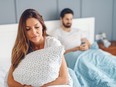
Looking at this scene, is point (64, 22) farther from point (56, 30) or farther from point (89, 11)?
point (89, 11)

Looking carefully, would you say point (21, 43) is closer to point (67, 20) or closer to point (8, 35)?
point (8, 35)

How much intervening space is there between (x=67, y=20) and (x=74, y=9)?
1.07 ft

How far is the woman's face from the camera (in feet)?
4.13

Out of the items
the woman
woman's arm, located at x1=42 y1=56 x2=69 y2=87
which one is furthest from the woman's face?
woman's arm, located at x1=42 y1=56 x2=69 y2=87

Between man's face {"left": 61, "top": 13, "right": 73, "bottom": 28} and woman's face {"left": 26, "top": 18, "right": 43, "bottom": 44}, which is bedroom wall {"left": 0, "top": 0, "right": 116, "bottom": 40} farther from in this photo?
woman's face {"left": 26, "top": 18, "right": 43, "bottom": 44}

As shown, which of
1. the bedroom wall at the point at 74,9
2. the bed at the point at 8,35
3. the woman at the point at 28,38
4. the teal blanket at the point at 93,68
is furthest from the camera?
the bedroom wall at the point at 74,9

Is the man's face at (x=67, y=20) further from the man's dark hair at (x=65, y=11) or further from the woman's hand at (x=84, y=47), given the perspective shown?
the woman's hand at (x=84, y=47)

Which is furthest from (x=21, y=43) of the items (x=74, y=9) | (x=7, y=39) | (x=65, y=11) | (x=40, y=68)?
(x=74, y=9)

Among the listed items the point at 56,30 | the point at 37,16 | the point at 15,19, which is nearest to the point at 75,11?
the point at 56,30

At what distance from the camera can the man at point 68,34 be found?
271 centimetres

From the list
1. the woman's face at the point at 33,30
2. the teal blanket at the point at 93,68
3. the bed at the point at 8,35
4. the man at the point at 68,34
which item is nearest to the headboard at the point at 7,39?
the bed at the point at 8,35

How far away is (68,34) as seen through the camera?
2.78 metres

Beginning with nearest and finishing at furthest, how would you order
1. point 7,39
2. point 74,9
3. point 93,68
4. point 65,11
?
point 93,68
point 7,39
point 65,11
point 74,9

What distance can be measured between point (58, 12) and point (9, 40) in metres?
0.84
